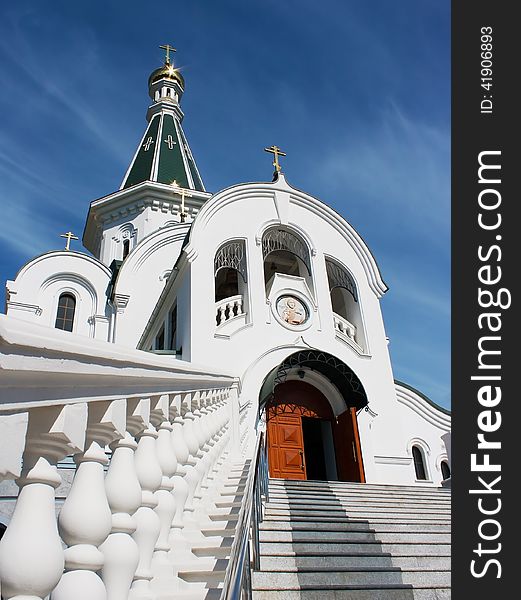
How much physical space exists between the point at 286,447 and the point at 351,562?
7.82 meters

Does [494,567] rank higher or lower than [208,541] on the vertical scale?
lower

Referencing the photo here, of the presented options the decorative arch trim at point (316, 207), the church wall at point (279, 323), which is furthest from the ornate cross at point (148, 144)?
the church wall at point (279, 323)

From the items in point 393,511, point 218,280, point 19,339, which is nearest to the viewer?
point 19,339

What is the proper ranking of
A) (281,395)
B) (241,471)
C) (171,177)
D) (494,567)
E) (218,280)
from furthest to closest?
(171,177) → (218,280) → (281,395) → (241,471) → (494,567)

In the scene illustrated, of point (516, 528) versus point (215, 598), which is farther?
point (516, 528)

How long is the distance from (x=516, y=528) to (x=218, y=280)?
1299cm

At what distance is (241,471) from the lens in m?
6.39

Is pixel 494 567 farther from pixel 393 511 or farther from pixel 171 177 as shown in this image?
pixel 171 177

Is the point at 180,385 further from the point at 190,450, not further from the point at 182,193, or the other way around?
the point at 182,193

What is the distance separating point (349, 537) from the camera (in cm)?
575

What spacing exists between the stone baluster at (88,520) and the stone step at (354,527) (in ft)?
13.2

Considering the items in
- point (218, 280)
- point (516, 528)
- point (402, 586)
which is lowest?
point (402, 586)

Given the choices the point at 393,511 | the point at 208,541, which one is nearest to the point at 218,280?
the point at 393,511

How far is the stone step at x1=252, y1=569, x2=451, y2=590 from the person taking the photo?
433cm
